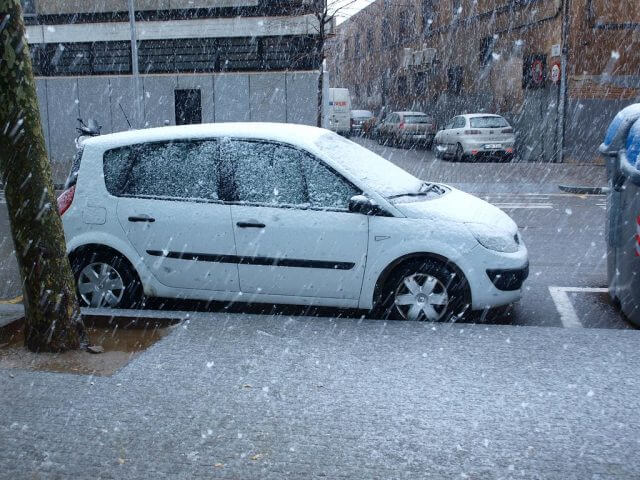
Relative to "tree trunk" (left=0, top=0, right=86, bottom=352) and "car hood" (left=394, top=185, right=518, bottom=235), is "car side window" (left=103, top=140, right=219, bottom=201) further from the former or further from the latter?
"car hood" (left=394, top=185, right=518, bottom=235)

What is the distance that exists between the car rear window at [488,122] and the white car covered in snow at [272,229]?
17.3 metres

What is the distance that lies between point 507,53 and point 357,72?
29.9m

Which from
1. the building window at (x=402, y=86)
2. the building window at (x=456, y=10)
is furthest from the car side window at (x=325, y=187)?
the building window at (x=402, y=86)

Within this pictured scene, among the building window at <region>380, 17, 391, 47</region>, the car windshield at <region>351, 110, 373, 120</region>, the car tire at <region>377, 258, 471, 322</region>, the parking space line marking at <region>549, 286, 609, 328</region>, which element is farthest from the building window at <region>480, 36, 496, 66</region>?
the car tire at <region>377, 258, 471, 322</region>

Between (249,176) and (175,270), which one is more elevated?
(249,176)

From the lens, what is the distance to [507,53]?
27.5m

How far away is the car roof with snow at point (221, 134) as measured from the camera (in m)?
6.30

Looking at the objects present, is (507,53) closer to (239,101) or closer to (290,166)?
(239,101)

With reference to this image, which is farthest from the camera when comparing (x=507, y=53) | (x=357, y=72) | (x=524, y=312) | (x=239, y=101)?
(x=357, y=72)

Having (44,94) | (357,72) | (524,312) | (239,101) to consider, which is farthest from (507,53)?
(357,72)

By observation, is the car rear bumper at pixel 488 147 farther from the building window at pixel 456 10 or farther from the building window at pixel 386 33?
the building window at pixel 386 33

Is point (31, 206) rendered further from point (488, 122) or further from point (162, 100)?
point (162, 100)

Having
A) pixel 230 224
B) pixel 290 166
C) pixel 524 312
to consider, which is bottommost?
pixel 524 312

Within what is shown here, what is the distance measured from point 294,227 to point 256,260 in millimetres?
417
